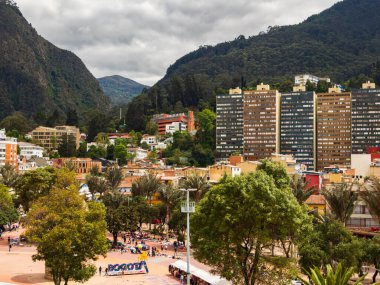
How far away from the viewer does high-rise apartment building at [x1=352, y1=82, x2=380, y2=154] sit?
138 metres

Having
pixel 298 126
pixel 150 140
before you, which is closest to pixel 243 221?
pixel 298 126

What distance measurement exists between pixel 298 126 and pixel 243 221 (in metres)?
117

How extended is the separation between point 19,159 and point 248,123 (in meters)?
60.0

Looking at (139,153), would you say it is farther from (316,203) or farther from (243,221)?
(243,221)

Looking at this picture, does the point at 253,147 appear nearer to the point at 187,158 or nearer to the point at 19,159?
the point at 187,158

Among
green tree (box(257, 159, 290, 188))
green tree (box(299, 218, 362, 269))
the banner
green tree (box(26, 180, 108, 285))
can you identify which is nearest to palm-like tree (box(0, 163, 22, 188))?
the banner

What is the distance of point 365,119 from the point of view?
140 meters

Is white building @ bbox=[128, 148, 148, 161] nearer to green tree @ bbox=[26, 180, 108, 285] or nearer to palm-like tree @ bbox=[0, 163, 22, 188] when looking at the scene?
palm-like tree @ bbox=[0, 163, 22, 188]

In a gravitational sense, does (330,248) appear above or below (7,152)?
below

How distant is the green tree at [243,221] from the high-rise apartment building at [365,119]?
113 m

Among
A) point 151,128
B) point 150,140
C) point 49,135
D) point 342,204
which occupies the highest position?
point 151,128

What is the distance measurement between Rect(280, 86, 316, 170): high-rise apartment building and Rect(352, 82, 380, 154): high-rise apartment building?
10582mm

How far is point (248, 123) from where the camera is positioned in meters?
148

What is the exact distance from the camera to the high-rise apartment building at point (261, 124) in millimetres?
144000
